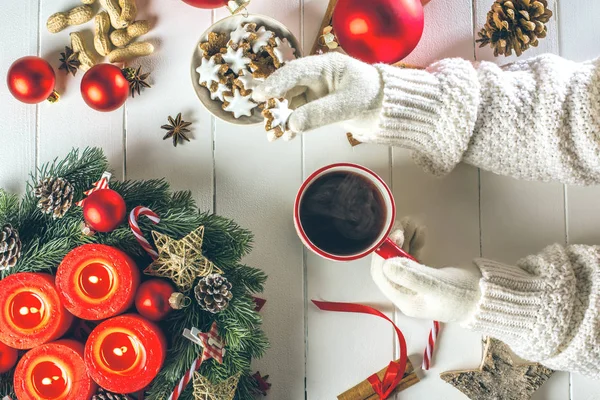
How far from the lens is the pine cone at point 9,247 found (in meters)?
0.79

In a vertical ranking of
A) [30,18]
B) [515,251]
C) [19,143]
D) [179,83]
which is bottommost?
[515,251]

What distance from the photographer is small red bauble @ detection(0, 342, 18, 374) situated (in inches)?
31.5

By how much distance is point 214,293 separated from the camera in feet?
2.56

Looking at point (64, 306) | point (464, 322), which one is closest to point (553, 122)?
point (464, 322)

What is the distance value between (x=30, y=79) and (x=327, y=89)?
20.1 inches

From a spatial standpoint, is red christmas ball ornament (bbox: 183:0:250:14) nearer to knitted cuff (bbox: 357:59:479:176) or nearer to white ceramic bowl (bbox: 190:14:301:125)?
white ceramic bowl (bbox: 190:14:301:125)

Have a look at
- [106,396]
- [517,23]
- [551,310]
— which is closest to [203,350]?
[106,396]

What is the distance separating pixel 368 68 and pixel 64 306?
562 millimetres

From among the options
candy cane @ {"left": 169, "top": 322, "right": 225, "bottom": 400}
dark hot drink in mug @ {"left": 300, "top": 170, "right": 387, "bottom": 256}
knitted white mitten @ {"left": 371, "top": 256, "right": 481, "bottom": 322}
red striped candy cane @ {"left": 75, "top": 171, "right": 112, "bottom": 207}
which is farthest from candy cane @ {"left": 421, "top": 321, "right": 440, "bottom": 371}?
red striped candy cane @ {"left": 75, "top": 171, "right": 112, "bottom": 207}

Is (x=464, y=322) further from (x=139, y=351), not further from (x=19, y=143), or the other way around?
(x=19, y=143)

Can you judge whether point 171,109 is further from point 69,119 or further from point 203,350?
point 203,350

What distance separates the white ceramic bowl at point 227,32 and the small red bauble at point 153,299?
0.30 m

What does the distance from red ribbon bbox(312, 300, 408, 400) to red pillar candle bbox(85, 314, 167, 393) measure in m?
0.31

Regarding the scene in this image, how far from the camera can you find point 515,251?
94cm
